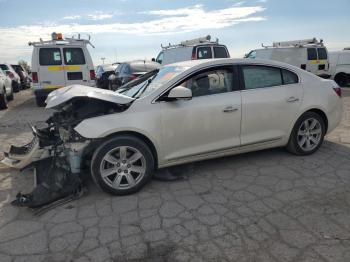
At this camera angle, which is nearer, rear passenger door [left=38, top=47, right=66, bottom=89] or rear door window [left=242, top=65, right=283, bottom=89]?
rear door window [left=242, top=65, right=283, bottom=89]

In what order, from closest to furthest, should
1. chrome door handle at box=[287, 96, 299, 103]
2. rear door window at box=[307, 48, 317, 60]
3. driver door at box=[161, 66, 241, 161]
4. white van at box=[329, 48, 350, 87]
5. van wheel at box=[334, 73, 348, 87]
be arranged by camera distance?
1. driver door at box=[161, 66, 241, 161]
2. chrome door handle at box=[287, 96, 299, 103]
3. rear door window at box=[307, 48, 317, 60]
4. white van at box=[329, 48, 350, 87]
5. van wheel at box=[334, 73, 348, 87]

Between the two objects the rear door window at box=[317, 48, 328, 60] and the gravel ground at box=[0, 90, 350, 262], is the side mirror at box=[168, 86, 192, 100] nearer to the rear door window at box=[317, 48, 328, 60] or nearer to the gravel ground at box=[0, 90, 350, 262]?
the gravel ground at box=[0, 90, 350, 262]

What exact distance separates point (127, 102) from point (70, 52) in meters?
8.14

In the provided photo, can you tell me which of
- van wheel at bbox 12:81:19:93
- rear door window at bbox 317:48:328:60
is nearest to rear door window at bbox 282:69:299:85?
rear door window at bbox 317:48:328:60

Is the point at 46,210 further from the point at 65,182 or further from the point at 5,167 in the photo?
the point at 5,167

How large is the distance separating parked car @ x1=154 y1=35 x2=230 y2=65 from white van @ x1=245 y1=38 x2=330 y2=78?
358 centimetres

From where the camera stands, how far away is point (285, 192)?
3.76 meters

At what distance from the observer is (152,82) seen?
4.39 m

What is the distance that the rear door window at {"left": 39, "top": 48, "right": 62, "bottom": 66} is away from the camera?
35.1ft

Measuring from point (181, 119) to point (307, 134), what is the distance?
217cm

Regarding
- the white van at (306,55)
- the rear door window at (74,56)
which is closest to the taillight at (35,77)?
the rear door window at (74,56)

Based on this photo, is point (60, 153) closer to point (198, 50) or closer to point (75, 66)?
point (75, 66)

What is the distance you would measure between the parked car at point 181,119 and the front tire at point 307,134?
15 mm

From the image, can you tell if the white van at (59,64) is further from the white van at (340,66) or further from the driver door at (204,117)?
the white van at (340,66)
